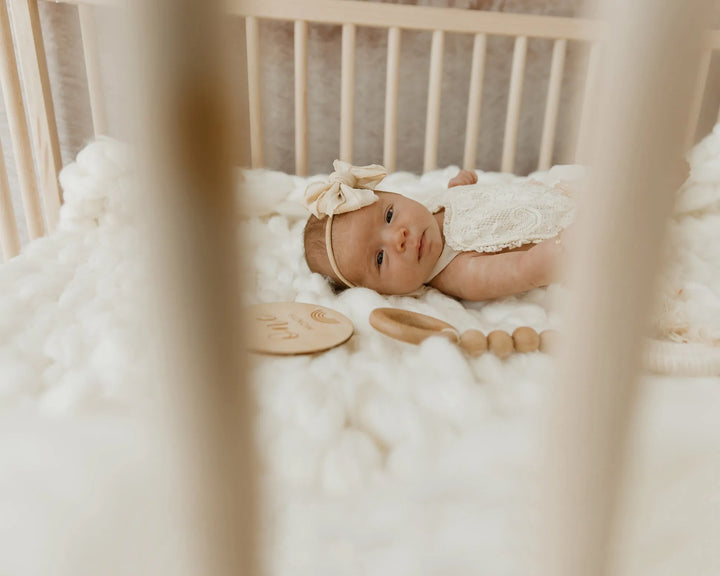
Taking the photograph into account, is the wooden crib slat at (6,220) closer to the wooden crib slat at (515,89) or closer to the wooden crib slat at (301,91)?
the wooden crib slat at (301,91)

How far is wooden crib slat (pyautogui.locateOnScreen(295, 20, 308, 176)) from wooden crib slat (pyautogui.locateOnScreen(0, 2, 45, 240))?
451 millimetres

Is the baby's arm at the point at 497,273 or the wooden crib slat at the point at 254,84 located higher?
the wooden crib slat at the point at 254,84

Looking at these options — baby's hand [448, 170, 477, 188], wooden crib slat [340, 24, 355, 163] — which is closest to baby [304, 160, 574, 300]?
baby's hand [448, 170, 477, 188]

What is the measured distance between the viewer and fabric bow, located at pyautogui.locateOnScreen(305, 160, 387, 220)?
80 centimetres

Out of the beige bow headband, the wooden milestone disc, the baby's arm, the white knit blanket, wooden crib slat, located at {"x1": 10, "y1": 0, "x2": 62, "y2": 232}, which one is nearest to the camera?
the white knit blanket

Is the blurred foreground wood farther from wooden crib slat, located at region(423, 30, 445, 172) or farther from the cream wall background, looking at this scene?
the cream wall background

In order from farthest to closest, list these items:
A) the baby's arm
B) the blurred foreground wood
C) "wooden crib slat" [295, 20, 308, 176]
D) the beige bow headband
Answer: "wooden crib slat" [295, 20, 308, 176], the beige bow headband, the baby's arm, the blurred foreground wood

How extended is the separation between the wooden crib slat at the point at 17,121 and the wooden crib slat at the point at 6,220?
28mm

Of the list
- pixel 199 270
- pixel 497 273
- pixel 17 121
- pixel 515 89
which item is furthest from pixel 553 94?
pixel 199 270

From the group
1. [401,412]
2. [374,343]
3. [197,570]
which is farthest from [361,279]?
[197,570]

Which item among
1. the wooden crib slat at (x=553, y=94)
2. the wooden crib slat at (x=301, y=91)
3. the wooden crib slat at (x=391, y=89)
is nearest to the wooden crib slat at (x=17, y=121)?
the wooden crib slat at (x=301, y=91)

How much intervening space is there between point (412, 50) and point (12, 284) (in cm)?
97

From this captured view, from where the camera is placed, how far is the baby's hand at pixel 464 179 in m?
0.97

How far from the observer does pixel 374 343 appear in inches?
23.2
